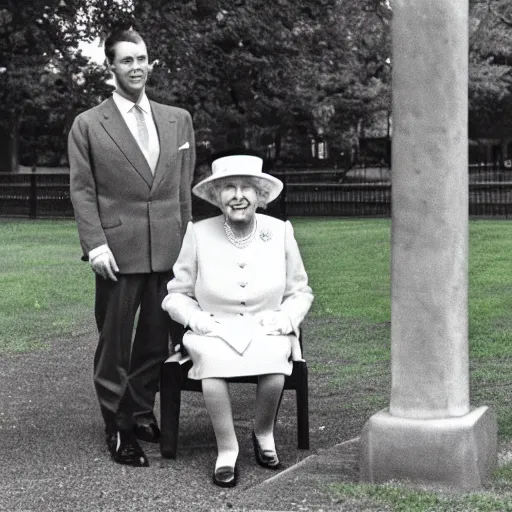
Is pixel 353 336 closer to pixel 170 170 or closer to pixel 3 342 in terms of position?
pixel 3 342

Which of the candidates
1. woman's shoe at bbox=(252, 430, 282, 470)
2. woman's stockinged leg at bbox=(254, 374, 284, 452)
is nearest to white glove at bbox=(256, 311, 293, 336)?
woman's stockinged leg at bbox=(254, 374, 284, 452)

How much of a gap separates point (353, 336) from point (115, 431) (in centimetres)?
471

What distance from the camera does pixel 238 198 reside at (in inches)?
235

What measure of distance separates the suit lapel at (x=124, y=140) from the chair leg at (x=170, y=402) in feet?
3.18

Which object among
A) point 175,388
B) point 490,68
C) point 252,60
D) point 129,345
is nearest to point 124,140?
point 129,345

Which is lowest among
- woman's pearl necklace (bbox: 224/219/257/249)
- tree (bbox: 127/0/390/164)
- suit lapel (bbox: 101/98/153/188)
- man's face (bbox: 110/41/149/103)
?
woman's pearl necklace (bbox: 224/219/257/249)

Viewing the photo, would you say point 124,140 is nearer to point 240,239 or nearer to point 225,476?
point 240,239

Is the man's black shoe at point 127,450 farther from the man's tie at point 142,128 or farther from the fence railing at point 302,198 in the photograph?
the fence railing at point 302,198

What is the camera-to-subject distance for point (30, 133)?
47.8 m

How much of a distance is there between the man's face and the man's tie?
85 millimetres

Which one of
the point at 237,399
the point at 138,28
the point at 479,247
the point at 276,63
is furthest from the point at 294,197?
the point at 237,399

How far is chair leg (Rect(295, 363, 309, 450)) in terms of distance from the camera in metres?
6.19

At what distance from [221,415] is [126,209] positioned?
126cm

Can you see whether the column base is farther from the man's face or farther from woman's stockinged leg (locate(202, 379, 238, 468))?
the man's face
